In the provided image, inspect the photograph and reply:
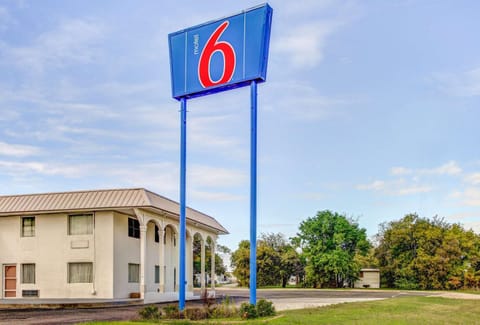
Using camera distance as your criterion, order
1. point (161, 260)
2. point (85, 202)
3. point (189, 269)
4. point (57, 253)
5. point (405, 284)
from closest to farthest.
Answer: point (85, 202) < point (161, 260) < point (57, 253) < point (189, 269) < point (405, 284)

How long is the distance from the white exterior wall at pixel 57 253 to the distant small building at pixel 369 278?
32327 millimetres

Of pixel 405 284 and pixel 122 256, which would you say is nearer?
pixel 122 256

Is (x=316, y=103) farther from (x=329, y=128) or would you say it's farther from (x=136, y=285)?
(x=136, y=285)

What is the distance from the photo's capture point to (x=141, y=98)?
2312 cm

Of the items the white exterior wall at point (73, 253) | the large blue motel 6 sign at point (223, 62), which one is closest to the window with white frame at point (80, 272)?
the white exterior wall at point (73, 253)

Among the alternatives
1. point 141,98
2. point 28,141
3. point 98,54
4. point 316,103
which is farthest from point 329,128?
point 28,141

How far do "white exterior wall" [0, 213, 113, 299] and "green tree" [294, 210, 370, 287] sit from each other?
28.1 m

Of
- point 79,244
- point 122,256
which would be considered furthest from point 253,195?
point 79,244

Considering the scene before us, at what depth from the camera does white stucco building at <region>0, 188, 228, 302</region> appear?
23438mm

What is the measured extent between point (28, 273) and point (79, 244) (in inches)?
124

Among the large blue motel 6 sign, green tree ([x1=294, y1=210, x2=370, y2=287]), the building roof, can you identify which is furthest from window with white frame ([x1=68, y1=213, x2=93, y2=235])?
green tree ([x1=294, y1=210, x2=370, y2=287])

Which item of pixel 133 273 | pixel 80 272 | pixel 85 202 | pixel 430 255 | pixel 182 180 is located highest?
pixel 182 180

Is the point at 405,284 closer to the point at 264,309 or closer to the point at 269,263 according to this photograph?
the point at 269,263

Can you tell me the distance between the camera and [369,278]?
50.3 m
